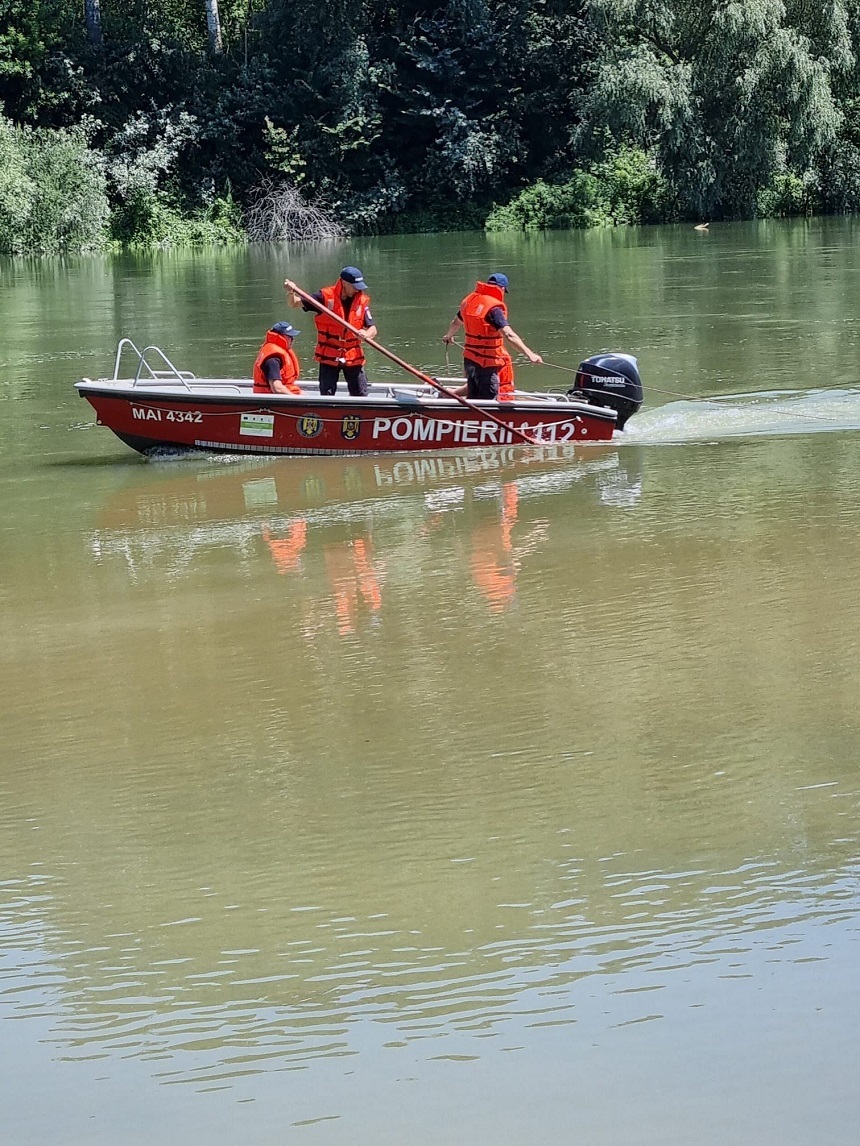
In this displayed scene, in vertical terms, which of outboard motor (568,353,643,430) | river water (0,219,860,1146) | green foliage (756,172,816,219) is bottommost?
river water (0,219,860,1146)

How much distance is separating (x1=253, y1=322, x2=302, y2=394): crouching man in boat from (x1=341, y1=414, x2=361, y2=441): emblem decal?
54 centimetres

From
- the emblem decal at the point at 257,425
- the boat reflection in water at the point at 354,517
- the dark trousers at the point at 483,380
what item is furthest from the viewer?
the dark trousers at the point at 483,380

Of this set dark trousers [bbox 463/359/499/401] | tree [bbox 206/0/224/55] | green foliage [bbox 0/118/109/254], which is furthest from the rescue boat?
tree [bbox 206/0/224/55]

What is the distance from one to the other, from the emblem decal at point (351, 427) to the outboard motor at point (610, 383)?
6.60 feet

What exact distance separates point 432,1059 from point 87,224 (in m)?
42.8

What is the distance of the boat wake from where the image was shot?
14.4 m

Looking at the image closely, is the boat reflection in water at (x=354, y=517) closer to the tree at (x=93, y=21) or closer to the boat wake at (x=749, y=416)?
the boat wake at (x=749, y=416)

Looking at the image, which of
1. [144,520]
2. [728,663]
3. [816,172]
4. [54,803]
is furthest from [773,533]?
[816,172]

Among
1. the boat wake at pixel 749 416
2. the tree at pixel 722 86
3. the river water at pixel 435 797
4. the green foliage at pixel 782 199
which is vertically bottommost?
the river water at pixel 435 797

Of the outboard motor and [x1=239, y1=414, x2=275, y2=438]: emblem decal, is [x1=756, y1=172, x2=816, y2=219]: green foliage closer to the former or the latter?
the outboard motor

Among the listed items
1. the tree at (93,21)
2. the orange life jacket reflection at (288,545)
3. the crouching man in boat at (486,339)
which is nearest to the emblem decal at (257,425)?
the crouching man in boat at (486,339)

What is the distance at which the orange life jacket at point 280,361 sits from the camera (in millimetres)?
13391

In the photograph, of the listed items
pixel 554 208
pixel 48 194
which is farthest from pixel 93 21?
pixel 554 208

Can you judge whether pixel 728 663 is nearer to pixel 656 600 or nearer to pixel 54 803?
pixel 656 600
